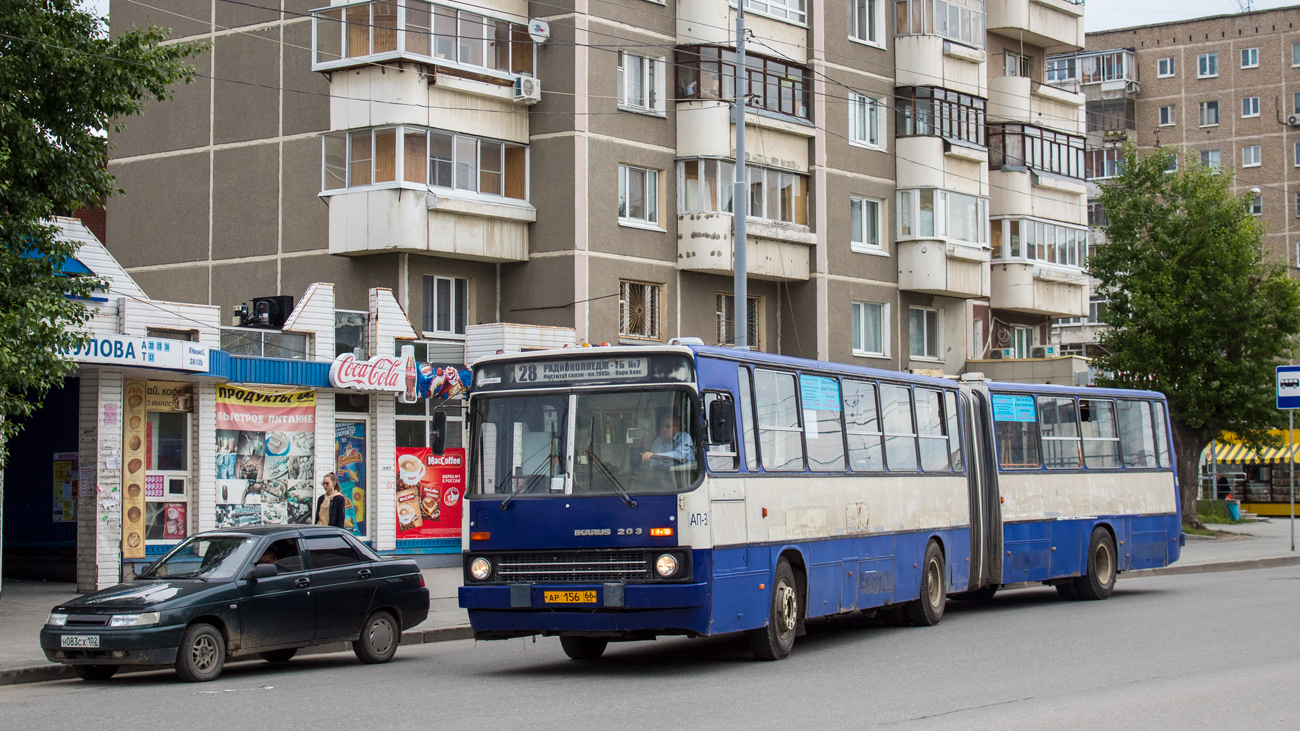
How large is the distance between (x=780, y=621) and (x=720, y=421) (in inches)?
102

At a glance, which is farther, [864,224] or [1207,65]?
[1207,65]

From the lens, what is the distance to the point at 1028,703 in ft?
37.0

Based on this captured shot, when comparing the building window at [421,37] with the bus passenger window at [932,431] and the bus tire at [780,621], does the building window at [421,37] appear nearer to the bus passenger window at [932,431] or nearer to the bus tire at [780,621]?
the bus passenger window at [932,431]

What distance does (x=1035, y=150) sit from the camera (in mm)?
46656

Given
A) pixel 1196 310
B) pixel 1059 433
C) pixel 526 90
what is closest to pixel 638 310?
pixel 526 90

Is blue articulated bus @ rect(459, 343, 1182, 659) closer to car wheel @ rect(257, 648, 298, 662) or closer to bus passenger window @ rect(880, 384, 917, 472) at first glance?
bus passenger window @ rect(880, 384, 917, 472)

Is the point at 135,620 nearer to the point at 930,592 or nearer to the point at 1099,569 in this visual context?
the point at 930,592

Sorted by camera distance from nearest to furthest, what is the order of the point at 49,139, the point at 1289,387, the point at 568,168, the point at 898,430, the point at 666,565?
1. the point at 666,565
2. the point at 49,139
3. the point at 898,430
4. the point at 1289,387
5. the point at 568,168

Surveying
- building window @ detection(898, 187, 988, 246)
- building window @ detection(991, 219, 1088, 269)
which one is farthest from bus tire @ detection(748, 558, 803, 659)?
building window @ detection(991, 219, 1088, 269)

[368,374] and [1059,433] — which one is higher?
[368,374]

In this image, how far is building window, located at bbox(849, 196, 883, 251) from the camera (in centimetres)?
3938

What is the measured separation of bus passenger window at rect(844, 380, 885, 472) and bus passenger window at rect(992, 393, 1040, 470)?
13.3ft

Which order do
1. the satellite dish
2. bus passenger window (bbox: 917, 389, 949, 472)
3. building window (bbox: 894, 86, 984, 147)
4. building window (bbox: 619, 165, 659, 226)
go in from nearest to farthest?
bus passenger window (bbox: 917, 389, 949, 472) → the satellite dish → building window (bbox: 619, 165, 659, 226) → building window (bbox: 894, 86, 984, 147)

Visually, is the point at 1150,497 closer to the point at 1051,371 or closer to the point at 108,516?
the point at 108,516
